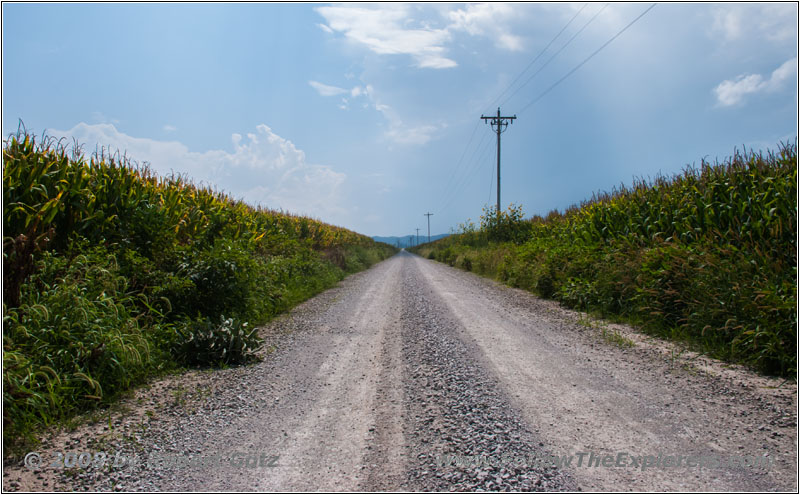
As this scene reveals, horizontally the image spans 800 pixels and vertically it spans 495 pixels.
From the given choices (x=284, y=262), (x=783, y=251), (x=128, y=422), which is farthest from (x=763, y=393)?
(x=284, y=262)

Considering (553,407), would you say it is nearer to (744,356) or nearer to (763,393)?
(763,393)

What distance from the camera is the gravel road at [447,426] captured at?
2.76 m

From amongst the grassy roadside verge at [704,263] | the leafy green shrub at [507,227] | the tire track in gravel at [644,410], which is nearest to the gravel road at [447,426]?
the tire track in gravel at [644,410]

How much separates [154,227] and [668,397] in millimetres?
6701

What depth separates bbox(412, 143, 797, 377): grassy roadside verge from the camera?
→ 532cm

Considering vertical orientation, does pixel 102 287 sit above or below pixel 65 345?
above

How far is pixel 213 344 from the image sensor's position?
5.41 metres

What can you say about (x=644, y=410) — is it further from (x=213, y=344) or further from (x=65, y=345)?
(x=65, y=345)

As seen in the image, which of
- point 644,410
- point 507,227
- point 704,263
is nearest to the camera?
point 644,410

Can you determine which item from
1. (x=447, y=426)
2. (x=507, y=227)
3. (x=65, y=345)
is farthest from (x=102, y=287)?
(x=507, y=227)

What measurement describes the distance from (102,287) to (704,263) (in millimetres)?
7998

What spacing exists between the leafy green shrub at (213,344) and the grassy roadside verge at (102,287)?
0.01m

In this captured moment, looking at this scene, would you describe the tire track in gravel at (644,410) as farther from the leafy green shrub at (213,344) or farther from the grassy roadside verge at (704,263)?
the leafy green shrub at (213,344)

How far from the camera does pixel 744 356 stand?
5.34m
